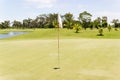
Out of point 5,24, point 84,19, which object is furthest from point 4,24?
point 84,19

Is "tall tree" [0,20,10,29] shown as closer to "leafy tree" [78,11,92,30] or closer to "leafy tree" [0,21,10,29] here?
"leafy tree" [0,21,10,29]

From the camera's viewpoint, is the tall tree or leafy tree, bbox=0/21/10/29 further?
the tall tree

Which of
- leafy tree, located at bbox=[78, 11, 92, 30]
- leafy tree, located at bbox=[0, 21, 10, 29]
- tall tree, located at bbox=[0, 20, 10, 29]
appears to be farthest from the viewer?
tall tree, located at bbox=[0, 20, 10, 29]

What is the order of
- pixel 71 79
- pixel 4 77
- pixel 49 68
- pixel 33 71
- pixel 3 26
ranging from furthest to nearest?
pixel 3 26 → pixel 49 68 → pixel 33 71 → pixel 4 77 → pixel 71 79

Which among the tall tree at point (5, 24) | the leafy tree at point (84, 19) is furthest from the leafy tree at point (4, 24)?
the leafy tree at point (84, 19)

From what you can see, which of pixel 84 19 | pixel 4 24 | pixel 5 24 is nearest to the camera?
pixel 84 19

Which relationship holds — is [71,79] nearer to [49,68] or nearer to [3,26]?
[49,68]

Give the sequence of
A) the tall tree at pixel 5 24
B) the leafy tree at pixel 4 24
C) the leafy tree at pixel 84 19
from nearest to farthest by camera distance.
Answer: the leafy tree at pixel 84 19, the leafy tree at pixel 4 24, the tall tree at pixel 5 24

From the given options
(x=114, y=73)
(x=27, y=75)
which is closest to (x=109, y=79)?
(x=114, y=73)

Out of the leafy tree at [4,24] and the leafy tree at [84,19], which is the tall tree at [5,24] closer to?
the leafy tree at [4,24]

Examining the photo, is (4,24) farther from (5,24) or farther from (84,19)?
(84,19)

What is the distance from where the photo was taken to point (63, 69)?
15.9m

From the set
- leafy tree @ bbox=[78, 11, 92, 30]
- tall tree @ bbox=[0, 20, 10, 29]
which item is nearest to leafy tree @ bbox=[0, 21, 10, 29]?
tall tree @ bbox=[0, 20, 10, 29]

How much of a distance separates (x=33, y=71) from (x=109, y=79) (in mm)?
4807
